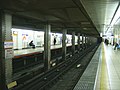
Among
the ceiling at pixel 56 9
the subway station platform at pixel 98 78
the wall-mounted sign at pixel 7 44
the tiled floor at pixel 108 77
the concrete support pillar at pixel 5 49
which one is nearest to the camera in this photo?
the subway station platform at pixel 98 78

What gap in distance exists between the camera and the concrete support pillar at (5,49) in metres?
5.67

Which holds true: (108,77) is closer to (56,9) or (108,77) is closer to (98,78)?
(98,78)

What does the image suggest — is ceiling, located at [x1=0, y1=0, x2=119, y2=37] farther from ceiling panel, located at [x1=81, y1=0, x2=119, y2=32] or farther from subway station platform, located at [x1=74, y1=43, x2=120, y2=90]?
subway station platform, located at [x1=74, y1=43, x2=120, y2=90]

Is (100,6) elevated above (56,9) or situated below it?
above

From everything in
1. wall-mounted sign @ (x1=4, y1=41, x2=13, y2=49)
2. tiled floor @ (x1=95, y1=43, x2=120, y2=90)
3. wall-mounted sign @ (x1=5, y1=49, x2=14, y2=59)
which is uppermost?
wall-mounted sign @ (x1=4, y1=41, x2=13, y2=49)

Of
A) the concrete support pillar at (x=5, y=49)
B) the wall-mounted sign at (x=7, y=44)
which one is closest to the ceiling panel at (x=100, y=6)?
the concrete support pillar at (x=5, y=49)

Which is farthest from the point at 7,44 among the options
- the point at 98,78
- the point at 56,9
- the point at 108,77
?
the point at 108,77

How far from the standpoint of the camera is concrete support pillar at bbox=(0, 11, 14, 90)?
5.67 m

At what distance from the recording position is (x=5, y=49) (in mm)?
5812

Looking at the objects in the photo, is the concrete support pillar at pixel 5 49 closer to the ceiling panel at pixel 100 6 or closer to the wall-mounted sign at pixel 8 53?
the wall-mounted sign at pixel 8 53

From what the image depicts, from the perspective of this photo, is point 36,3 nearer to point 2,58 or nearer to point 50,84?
point 2,58

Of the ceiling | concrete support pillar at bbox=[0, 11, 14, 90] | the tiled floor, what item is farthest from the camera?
concrete support pillar at bbox=[0, 11, 14, 90]

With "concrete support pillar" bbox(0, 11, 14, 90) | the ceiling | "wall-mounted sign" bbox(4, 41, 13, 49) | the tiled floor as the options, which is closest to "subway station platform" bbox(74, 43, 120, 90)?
the tiled floor

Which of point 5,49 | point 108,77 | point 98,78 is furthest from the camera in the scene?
point 108,77
